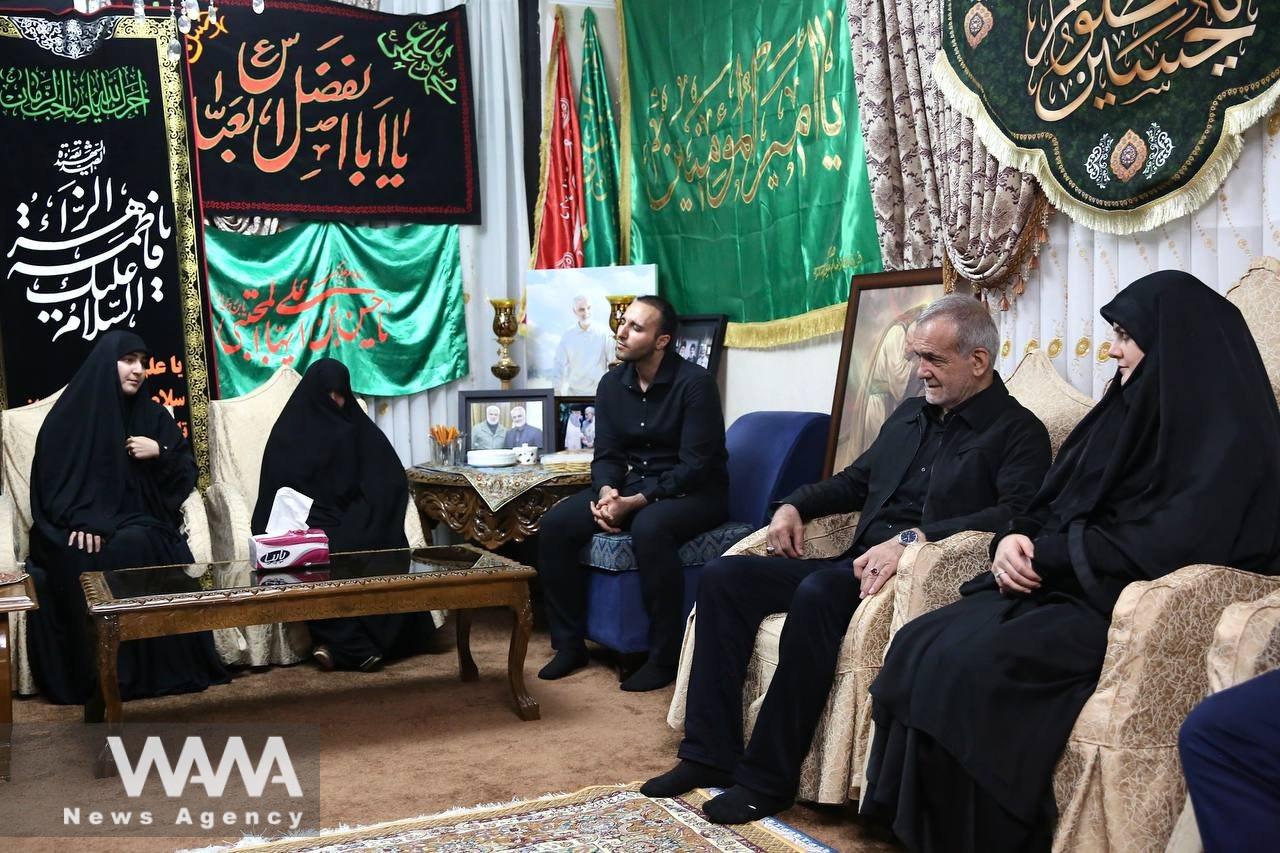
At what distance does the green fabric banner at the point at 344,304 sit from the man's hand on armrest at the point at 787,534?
2.69m

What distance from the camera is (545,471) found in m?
4.50

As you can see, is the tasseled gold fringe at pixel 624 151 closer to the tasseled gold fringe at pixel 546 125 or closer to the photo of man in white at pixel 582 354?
the tasseled gold fringe at pixel 546 125

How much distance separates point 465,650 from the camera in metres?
3.91

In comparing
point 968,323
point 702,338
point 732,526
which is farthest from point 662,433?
point 968,323

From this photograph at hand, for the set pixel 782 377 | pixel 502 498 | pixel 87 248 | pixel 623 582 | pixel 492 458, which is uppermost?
pixel 87 248

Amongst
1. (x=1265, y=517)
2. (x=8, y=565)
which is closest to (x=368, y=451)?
(x=8, y=565)

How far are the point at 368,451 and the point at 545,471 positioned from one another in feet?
2.19

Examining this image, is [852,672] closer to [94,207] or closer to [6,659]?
[6,659]

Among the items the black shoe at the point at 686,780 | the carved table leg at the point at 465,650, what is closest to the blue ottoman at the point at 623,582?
the carved table leg at the point at 465,650

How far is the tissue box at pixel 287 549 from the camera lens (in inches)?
132

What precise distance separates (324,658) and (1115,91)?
3.04 m

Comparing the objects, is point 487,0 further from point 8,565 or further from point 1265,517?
point 1265,517

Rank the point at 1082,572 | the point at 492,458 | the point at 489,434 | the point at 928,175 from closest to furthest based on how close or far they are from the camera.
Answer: the point at 1082,572
the point at 928,175
the point at 492,458
the point at 489,434

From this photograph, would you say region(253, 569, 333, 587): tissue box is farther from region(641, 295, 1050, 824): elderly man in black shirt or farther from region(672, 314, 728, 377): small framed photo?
region(672, 314, 728, 377): small framed photo
